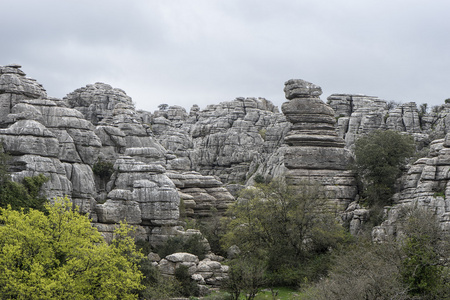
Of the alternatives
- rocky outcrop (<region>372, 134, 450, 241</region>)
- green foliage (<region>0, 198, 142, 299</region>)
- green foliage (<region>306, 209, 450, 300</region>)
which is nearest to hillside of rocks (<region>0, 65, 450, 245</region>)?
rocky outcrop (<region>372, 134, 450, 241</region>)

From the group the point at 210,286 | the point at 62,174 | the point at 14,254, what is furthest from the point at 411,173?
the point at 14,254

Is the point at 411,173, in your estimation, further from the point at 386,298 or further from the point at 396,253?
the point at 386,298

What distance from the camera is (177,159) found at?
213ft

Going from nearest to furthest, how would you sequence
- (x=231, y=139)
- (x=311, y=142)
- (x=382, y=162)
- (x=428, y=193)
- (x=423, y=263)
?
(x=423, y=263) < (x=428, y=193) < (x=382, y=162) < (x=311, y=142) < (x=231, y=139)

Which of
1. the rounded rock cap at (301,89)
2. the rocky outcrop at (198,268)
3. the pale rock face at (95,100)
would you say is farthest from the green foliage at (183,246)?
the pale rock face at (95,100)

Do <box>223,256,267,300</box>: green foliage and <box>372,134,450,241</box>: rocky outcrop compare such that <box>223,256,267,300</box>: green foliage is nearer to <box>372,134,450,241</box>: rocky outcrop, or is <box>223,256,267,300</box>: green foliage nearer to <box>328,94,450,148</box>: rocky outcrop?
<box>372,134,450,241</box>: rocky outcrop

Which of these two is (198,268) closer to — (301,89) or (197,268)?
(197,268)

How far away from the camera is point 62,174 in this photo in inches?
1825

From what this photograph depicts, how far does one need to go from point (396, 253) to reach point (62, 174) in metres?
26.3

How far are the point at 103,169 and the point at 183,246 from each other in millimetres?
11873

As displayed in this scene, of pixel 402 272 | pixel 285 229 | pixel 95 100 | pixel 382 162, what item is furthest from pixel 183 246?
pixel 95 100

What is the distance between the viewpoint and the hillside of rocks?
150 feet

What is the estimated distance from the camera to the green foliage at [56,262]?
1037 inches

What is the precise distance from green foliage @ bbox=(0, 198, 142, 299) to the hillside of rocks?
15458 mm
